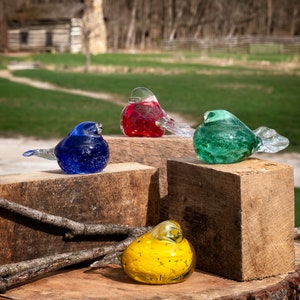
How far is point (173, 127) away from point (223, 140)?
0.90 metres

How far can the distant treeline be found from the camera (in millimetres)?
59844

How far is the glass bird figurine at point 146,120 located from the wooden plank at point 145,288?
122cm

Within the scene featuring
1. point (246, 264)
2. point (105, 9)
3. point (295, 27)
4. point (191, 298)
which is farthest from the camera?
point (295, 27)

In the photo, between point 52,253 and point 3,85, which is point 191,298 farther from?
point 3,85

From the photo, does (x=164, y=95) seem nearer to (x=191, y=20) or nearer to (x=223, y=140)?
(x=223, y=140)

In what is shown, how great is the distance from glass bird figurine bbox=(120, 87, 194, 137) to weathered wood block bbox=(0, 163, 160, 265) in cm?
59

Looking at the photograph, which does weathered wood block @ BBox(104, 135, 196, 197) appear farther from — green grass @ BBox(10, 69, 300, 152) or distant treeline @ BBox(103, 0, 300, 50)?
distant treeline @ BBox(103, 0, 300, 50)

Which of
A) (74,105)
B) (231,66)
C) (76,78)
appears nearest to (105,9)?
(231,66)

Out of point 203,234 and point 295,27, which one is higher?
point 203,234

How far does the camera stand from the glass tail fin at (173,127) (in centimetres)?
537

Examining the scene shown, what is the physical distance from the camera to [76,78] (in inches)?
1187

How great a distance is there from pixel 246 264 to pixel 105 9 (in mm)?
55606

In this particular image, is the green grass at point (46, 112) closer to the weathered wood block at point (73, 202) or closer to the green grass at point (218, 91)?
the green grass at point (218, 91)

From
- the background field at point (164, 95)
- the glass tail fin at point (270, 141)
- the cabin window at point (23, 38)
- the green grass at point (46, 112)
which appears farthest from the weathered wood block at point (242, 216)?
the cabin window at point (23, 38)
